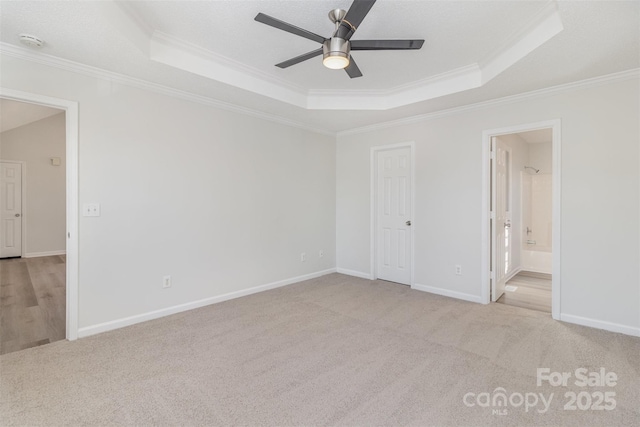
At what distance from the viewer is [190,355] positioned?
8.55 feet

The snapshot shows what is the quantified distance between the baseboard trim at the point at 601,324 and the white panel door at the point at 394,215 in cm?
194

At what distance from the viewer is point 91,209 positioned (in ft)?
9.77

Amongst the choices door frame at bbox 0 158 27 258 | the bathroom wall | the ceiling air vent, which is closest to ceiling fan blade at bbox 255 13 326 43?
the ceiling air vent

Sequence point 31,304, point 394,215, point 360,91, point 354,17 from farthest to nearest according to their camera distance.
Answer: point 394,215 < point 360,91 < point 31,304 < point 354,17

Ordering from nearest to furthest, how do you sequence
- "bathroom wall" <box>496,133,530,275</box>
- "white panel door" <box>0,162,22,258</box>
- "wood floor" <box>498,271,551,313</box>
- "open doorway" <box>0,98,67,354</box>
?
"wood floor" <box>498,271,551,313</box> → "bathroom wall" <box>496,133,530,275</box> → "open doorway" <box>0,98,67,354</box> → "white panel door" <box>0,162,22,258</box>

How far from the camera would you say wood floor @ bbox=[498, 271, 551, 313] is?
394 centimetres

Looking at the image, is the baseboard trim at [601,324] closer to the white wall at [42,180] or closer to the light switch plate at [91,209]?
the light switch plate at [91,209]

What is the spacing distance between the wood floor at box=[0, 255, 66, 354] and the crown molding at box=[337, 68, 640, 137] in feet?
15.3

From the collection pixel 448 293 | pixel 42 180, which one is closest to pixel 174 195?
pixel 448 293

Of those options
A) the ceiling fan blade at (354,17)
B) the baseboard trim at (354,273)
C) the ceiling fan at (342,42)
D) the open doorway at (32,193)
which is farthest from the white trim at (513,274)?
the open doorway at (32,193)

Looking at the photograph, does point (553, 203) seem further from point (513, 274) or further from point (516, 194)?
point (513, 274)

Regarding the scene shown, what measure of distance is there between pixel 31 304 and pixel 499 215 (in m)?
6.10

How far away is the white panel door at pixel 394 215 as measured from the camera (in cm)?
475

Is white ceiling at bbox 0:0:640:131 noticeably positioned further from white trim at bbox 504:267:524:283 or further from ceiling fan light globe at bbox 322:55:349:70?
white trim at bbox 504:267:524:283
